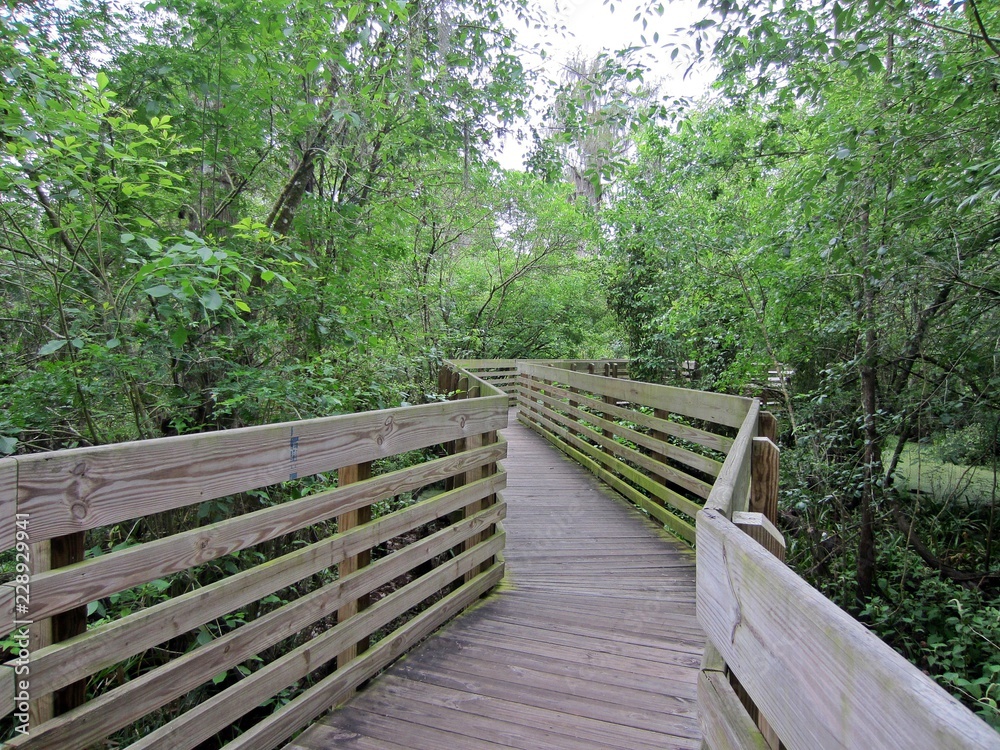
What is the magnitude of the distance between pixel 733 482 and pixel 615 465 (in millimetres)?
4588

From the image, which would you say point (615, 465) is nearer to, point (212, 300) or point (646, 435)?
point (646, 435)

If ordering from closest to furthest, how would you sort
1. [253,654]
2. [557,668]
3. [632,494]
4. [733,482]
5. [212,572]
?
[733,482], [253,654], [557,668], [212,572], [632,494]

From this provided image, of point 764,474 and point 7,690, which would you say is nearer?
point 7,690

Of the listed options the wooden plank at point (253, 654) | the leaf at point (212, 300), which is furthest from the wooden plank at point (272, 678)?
the leaf at point (212, 300)

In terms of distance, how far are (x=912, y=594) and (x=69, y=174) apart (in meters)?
6.84

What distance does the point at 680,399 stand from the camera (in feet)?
14.2

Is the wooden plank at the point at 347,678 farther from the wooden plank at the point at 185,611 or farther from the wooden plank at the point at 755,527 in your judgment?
the wooden plank at the point at 755,527

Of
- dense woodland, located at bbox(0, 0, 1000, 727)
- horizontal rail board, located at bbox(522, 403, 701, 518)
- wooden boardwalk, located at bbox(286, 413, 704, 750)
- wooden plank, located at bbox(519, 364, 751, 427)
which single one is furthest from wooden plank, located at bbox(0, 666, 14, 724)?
wooden plank, located at bbox(519, 364, 751, 427)

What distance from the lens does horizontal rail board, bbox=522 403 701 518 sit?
437 centimetres

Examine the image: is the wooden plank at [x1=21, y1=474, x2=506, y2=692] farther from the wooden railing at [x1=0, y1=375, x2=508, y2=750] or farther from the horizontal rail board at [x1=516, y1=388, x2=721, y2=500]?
the horizontal rail board at [x1=516, y1=388, x2=721, y2=500]

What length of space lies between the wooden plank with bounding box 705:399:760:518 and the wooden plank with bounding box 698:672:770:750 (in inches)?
16.0

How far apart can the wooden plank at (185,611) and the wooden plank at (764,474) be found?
1690mm

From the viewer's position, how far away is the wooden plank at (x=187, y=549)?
53.9 inches

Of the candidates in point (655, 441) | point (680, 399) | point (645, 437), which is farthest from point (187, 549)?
point (645, 437)
